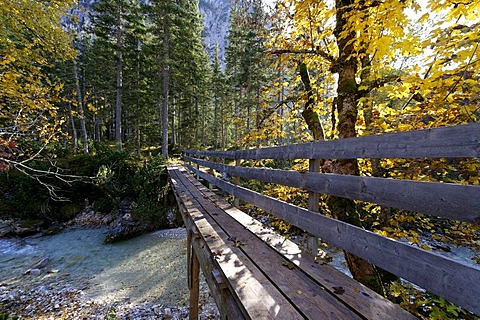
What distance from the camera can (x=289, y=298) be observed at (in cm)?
178

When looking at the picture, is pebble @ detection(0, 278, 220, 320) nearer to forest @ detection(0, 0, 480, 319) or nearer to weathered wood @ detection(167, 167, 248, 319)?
forest @ detection(0, 0, 480, 319)

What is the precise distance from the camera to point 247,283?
2.00 m

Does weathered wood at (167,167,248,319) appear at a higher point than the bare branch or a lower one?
lower

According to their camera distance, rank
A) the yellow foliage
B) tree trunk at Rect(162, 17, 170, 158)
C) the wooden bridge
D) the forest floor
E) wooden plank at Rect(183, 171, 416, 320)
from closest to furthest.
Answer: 1. the wooden bridge
2. wooden plank at Rect(183, 171, 416, 320)
3. the yellow foliage
4. the forest floor
5. tree trunk at Rect(162, 17, 170, 158)

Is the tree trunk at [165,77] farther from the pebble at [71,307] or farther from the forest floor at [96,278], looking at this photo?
the pebble at [71,307]

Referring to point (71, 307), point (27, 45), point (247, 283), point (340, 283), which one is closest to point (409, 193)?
point (340, 283)

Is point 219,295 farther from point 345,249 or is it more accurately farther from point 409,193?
point 409,193

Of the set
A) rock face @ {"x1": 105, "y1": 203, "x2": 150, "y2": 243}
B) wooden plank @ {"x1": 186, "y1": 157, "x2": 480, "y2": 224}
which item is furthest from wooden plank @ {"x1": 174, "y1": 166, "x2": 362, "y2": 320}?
rock face @ {"x1": 105, "y1": 203, "x2": 150, "y2": 243}

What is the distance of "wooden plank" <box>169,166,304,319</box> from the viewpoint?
1640 millimetres

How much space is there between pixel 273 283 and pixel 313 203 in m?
0.86

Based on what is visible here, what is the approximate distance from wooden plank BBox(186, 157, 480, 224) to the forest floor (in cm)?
538

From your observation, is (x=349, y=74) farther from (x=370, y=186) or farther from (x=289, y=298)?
(x=289, y=298)

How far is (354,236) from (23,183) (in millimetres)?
15999

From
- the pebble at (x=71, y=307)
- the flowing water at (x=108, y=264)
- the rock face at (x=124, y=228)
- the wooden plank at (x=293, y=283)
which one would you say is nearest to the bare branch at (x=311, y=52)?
the wooden plank at (x=293, y=283)
